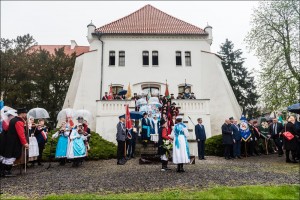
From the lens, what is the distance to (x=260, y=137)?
1636 centimetres

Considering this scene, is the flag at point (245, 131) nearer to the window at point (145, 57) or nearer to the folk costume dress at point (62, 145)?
the folk costume dress at point (62, 145)

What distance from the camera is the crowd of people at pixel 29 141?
333 inches

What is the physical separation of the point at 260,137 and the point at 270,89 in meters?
8.78

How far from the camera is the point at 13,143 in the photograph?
8.46m

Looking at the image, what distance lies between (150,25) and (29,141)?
782 inches

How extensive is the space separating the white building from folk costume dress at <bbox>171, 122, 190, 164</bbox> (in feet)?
48.6

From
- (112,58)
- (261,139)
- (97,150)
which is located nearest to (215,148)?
(261,139)

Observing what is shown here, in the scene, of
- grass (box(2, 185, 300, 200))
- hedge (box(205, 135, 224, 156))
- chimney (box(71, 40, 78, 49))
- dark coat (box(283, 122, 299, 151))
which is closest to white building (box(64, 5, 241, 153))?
hedge (box(205, 135, 224, 156))

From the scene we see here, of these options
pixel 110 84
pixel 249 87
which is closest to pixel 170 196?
pixel 110 84

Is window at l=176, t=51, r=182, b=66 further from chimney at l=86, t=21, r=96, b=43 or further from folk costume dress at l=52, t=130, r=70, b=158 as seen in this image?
folk costume dress at l=52, t=130, r=70, b=158

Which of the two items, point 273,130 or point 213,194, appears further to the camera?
point 273,130

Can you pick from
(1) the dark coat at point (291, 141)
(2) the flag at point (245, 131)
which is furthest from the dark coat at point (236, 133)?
(1) the dark coat at point (291, 141)

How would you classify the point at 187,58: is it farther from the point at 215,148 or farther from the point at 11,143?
the point at 11,143

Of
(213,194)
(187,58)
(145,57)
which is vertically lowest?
(213,194)
